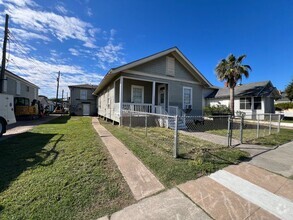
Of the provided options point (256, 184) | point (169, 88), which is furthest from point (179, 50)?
point (256, 184)

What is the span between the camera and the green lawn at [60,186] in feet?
8.16

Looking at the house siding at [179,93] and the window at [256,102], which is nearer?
the house siding at [179,93]

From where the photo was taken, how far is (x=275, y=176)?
12.0 feet

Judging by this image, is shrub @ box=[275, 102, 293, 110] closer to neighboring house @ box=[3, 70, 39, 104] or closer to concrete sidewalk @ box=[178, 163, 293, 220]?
concrete sidewalk @ box=[178, 163, 293, 220]

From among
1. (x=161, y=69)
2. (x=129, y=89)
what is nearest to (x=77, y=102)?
(x=129, y=89)

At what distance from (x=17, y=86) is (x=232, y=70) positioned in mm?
27483

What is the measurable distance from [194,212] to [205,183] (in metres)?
0.99

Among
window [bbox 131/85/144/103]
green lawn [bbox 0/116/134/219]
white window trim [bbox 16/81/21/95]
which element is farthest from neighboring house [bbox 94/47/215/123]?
white window trim [bbox 16/81/21/95]

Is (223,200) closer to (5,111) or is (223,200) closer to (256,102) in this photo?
(5,111)

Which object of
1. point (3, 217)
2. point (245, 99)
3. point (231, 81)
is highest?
point (231, 81)

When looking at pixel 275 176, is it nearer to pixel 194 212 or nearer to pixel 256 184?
pixel 256 184

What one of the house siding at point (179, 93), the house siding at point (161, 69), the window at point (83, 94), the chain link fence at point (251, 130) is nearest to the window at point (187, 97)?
the house siding at point (179, 93)

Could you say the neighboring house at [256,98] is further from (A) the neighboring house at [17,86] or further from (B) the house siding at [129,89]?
(A) the neighboring house at [17,86]

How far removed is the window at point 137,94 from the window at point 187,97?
378cm
